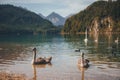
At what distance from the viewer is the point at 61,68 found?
48.2m

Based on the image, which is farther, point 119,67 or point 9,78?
point 119,67

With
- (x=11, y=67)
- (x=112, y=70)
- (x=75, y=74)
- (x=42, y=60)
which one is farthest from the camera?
(x=42, y=60)

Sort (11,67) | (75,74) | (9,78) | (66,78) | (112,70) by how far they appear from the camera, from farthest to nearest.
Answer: (11,67)
(112,70)
(75,74)
(66,78)
(9,78)

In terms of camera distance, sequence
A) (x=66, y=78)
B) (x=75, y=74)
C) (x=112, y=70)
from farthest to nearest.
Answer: (x=112, y=70)
(x=75, y=74)
(x=66, y=78)

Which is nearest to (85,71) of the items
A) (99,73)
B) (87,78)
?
(99,73)

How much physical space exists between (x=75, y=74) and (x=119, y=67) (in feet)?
29.7

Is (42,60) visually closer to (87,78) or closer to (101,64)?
(101,64)

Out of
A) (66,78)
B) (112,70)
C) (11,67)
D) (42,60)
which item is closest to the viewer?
(66,78)

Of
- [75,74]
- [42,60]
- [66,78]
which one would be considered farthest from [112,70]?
[42,60]

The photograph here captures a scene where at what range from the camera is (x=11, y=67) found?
162ft

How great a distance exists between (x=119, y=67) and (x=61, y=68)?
885 cm

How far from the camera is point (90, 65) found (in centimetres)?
5097

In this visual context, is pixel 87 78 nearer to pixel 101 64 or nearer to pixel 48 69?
pixel 48 69

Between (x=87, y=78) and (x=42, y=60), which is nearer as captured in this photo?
(x=87, y=78)
